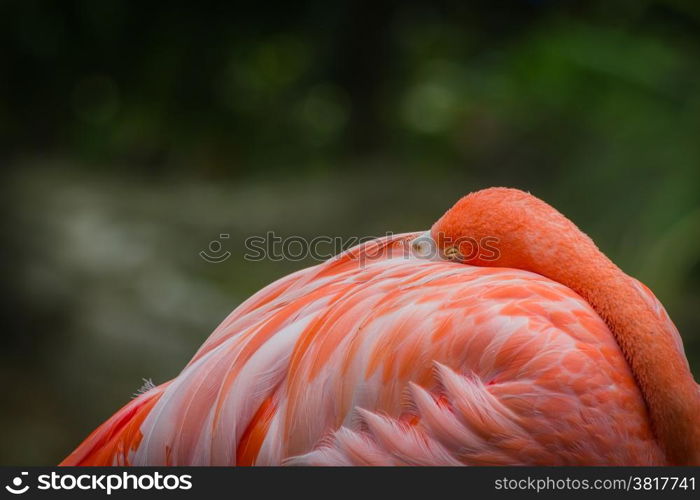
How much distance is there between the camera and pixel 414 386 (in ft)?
3.38

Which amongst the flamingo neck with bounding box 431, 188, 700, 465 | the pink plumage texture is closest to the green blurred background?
the pink plumage texture

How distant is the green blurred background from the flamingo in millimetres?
1216

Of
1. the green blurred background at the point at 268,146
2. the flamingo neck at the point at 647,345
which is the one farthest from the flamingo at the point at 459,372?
the green blurred background at the point at 268,146

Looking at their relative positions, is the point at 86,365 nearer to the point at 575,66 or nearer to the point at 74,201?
the point at 74,201

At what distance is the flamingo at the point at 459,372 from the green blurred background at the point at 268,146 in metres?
1.22

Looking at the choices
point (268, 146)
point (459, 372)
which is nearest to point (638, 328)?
point (459, 372)

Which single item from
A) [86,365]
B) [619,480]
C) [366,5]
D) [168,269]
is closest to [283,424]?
[619,480]

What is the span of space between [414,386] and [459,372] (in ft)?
0.21

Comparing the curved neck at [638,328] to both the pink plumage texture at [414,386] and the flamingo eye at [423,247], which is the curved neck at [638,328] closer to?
the pink plumage texture at [414,386]

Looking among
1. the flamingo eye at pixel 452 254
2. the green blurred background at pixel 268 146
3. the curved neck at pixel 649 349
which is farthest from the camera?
the green blurred background at pixel 268 146

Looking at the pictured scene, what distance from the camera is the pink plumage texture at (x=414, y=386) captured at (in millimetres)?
983

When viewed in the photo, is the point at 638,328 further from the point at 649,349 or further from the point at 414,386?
the point at 414,386

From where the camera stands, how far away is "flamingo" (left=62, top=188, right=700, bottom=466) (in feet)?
3.22

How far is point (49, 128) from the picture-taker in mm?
3295
